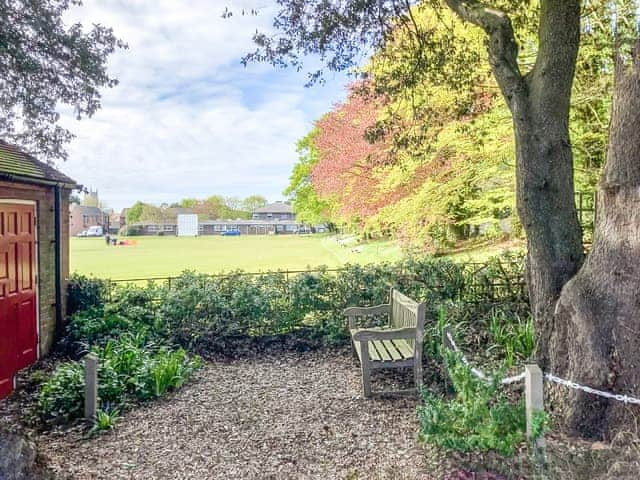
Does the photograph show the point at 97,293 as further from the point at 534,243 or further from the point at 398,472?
the point at 534,243

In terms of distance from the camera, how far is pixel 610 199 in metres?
3.29

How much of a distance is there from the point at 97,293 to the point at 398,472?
5467 millimetres

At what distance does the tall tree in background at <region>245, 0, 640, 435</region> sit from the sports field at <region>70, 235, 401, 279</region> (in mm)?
7267

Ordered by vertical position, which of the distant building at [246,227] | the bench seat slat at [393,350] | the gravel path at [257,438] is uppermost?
the distant building at [246,227]

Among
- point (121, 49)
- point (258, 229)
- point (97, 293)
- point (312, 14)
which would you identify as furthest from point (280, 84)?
point (258, 229)

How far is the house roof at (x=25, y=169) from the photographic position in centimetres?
515

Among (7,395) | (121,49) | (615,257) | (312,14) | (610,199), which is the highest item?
(312,14)

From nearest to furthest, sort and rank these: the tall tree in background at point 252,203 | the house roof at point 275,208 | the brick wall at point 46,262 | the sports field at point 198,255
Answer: the brick wall at point 46,262 < the sports field at point 198,255 < the tall tree in background at point 252,203 < the house roof at point 275,208

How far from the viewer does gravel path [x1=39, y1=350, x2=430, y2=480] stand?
307 cm

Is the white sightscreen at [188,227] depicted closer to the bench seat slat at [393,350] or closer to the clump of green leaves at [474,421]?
the bench seat slat at [393,350]

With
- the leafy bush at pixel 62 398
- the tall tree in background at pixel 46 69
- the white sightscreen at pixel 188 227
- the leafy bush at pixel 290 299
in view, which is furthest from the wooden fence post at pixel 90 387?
the white sightscreen at pixel 188 227

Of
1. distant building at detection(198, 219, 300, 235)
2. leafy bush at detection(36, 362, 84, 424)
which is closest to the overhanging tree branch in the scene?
leafy bush at detection(36, 362, 84, 424)

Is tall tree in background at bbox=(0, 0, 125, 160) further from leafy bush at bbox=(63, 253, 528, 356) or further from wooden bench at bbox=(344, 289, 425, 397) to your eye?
wooden bench at bbox=(344, 289, 425, 397)

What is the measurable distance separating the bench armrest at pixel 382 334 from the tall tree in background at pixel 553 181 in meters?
1.22
